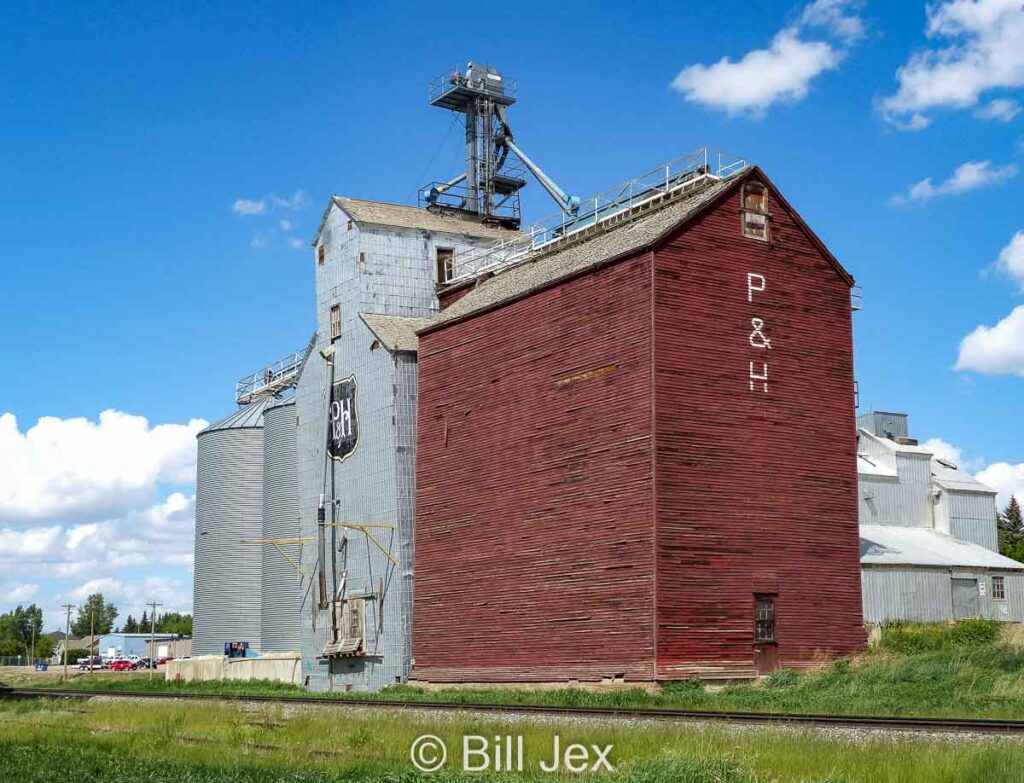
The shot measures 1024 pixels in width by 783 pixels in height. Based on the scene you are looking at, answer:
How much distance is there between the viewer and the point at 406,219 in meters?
50.7

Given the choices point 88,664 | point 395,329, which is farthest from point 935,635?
point 88,664

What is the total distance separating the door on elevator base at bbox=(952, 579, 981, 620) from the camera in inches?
1945

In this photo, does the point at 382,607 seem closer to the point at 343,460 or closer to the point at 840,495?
the point at 343,460

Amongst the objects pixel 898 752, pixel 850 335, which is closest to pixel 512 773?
pixel 898 752

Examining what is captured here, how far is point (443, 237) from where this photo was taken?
167 feet

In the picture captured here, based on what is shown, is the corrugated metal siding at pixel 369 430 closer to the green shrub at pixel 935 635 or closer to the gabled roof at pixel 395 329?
the gabled roof at pixel 395 329

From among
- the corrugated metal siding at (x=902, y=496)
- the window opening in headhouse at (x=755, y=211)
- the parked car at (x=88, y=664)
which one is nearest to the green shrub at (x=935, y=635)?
the corrugated metal siding at (x=902, y=496)

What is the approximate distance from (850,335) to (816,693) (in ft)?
41.5

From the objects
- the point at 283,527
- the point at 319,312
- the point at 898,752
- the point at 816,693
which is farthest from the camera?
the point at 283,527

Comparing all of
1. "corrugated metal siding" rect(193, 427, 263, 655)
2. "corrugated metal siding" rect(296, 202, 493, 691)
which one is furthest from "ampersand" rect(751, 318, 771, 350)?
"corrugated metal siding" rect(193, 427, 263, 655)

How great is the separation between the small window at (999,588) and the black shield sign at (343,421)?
85.9 ft

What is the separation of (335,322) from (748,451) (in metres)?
20.6

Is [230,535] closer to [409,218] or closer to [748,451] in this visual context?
[409,218]

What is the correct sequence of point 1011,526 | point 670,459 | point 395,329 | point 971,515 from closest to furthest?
point 670,459 < point 395,329 < point 971,515 < point 1011,526
